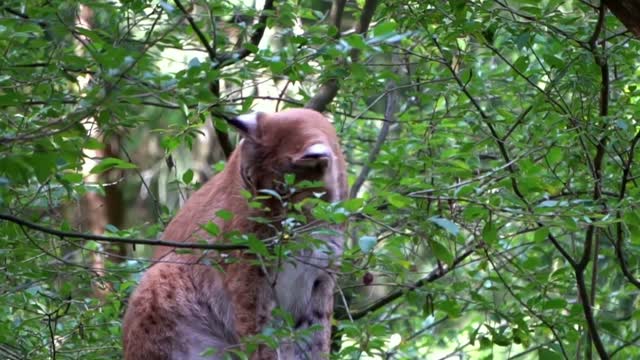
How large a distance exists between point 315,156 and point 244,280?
0.87m

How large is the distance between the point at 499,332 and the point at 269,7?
2.44m

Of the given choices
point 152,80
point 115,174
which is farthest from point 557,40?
point 115,174

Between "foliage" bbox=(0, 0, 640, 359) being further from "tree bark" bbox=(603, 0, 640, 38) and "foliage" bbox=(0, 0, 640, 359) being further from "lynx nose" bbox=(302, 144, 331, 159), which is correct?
"tree bark" bbox=(603, 0, 640, 38)

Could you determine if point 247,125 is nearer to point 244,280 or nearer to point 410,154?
point 244,280

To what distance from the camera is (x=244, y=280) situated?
5.37m

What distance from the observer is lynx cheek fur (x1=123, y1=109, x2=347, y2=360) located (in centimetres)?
514

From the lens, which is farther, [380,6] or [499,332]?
[380,6]

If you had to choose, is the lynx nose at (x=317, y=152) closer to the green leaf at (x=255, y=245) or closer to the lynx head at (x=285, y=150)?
the lynx head at (x=285, y=150)

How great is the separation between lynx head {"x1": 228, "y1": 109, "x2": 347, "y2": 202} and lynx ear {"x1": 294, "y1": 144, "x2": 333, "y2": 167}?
0.01 meters

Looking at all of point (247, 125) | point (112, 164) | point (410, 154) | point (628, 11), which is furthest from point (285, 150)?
point (628, 11)

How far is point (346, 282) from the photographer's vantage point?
690 cm

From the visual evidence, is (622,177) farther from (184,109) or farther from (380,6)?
(184,109)

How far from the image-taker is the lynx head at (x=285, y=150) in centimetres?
503

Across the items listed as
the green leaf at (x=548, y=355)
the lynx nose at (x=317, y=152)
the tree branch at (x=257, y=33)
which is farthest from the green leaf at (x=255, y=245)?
the green leaf at (x=548, y=355)
